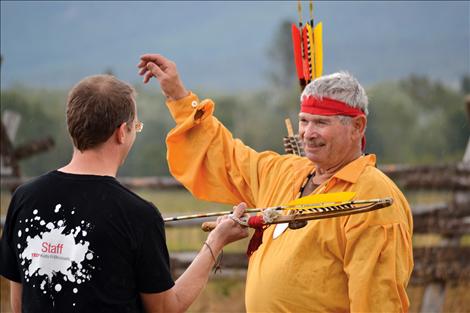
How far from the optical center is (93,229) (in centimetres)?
300

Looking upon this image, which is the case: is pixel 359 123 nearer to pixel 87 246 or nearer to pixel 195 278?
pixel 195 278

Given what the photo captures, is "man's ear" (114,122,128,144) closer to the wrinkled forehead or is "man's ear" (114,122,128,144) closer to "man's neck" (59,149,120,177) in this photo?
"man's neck" (59,149,120,177)

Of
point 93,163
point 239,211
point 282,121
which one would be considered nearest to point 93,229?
point 93,163

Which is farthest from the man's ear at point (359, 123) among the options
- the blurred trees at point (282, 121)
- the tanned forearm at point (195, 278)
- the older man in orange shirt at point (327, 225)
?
the blurred trees at point (282, 121)

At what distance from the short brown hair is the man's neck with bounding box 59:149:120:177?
3cm

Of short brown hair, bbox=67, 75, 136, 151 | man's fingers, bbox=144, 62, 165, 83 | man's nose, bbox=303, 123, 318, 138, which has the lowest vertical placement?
man's nose, bbox=303, 123, 318, 138

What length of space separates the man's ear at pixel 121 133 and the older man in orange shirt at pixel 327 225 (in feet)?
3.10

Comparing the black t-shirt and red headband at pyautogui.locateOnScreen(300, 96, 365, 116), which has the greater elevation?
red headband at pyautogui.locateOnScreen(300, 96, 365, 116)

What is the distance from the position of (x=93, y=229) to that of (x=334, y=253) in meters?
1.08

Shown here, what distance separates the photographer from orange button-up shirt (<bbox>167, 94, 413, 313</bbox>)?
11.6 feet

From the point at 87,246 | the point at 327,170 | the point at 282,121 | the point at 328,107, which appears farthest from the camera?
the point at 282,121

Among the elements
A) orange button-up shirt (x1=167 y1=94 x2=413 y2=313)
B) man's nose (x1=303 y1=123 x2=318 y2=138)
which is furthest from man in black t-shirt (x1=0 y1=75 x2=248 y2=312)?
man's nose (x1=303 y1=123 x2=318 y2=138)

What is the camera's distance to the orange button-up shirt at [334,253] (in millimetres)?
3539

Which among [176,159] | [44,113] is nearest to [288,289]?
[176,159]
